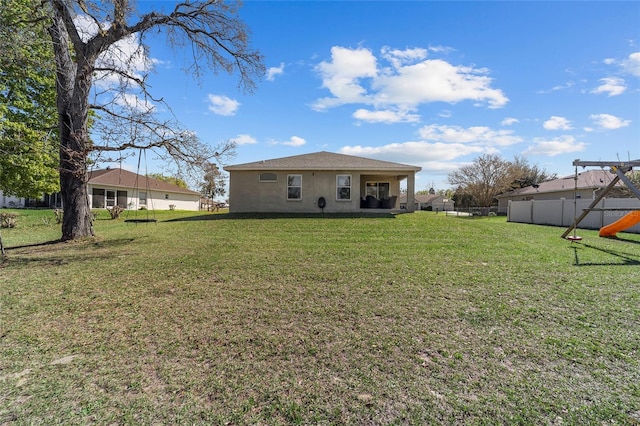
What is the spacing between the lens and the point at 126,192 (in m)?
29.7

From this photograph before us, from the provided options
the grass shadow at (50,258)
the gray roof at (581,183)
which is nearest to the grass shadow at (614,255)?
the grass shadow at (50,258)

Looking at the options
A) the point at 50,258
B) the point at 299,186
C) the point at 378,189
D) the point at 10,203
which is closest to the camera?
the point at 50,258

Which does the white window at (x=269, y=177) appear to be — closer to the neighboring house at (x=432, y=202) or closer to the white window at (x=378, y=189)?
the white window at (x=378, y=189)

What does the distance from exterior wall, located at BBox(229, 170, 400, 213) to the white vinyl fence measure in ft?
31.5

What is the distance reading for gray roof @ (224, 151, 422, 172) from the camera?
1527cm

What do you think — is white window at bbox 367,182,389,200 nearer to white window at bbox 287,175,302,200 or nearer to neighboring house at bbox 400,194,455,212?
white window at bbox 287,175,302,200

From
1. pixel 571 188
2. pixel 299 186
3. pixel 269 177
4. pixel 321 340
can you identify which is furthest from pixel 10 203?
pixel 571 188

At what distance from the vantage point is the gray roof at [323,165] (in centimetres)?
1527

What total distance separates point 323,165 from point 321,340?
12.9 m

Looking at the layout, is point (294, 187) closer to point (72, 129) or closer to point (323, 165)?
point (323, 165)

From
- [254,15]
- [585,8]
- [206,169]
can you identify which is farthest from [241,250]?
[585,8]

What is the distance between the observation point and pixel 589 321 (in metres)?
3.66

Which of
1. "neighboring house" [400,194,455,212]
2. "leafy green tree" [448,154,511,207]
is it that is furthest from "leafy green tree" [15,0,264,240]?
"neighboring house" [400,194,455,212]

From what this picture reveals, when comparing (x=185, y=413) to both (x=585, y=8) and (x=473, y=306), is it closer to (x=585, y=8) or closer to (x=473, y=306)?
(x=473, y=306)
